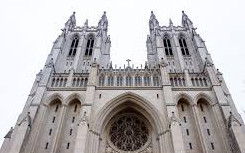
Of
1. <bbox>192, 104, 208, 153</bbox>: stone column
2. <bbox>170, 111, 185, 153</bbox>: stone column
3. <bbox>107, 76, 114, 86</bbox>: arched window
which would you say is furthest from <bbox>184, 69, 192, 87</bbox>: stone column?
<bbox>107, 76, 114, 86</bbox>: arched window

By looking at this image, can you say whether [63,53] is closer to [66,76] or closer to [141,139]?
[66,76]

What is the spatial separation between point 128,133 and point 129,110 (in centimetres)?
297

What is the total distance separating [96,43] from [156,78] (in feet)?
37.1

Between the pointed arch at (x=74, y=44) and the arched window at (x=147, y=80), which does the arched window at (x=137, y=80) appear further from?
the pointed arch at (x=74, y=44)

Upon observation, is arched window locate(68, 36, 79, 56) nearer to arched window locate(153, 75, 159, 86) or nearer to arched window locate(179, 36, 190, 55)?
arched window locate(153, 75, 159, 86)

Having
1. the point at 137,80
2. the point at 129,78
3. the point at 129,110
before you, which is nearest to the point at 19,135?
the point at 129,110

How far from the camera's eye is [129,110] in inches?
1083

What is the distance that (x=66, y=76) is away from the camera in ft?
95.5

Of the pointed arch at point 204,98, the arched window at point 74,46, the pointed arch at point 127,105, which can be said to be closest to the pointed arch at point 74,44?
the arched window at point 74,46

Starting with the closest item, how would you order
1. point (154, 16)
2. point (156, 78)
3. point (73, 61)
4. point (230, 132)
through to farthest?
point (230, 132) < point (156, 78) < point (73, 61) < point (154, 16)

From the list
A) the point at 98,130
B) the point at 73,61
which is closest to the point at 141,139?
the point at 98,130

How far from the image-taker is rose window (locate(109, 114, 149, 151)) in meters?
24.7

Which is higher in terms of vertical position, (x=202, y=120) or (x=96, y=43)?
(x=96, y=43)

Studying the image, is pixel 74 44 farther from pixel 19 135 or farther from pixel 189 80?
pixel 189 80
